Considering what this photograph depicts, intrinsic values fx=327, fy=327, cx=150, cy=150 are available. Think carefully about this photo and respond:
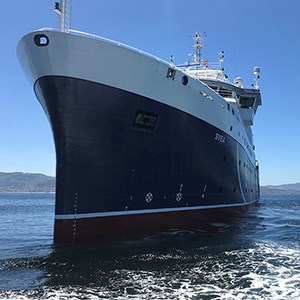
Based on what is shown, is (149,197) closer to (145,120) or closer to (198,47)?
(145,120)

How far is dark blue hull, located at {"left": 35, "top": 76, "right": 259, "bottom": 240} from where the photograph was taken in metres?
11.5

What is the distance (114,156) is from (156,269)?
4786 mm

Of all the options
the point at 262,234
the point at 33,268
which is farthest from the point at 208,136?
the point at 33,268

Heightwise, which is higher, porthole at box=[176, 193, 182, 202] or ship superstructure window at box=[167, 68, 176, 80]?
ship superstructure window at box=[167, 68, 176, 80]

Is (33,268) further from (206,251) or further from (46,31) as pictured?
(46,31)

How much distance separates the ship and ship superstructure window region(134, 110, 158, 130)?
4 cm

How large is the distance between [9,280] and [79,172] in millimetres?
4552

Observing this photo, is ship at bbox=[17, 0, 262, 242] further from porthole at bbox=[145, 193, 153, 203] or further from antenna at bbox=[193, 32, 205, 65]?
antenna at bbox=[193, 32, 205, 65]

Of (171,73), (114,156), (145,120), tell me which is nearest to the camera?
(114,156)

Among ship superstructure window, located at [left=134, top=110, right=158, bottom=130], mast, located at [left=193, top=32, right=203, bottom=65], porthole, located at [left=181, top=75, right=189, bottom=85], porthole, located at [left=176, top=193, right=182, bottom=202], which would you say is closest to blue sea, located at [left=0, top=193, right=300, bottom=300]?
porthole, located at [left=176, top=193, right=182, bottom=202]

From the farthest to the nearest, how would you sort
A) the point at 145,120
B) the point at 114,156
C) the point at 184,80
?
the point at 184,80
the point at 145,120
the point at 114,156

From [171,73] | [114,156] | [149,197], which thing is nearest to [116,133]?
[114,156]

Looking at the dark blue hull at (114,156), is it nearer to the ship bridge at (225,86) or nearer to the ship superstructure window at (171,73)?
the ship superstructure window at (171,73)

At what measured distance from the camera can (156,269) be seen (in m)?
8.62
